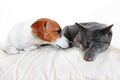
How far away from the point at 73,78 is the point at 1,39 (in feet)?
2.18

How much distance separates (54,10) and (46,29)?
0.65 meters

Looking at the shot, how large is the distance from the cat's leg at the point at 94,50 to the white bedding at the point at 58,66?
0.05 feet

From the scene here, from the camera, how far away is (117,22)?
3.69 ft

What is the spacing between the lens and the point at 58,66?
781mm

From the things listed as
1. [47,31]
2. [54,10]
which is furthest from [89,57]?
[54,10]

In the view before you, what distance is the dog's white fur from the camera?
90 centimetres

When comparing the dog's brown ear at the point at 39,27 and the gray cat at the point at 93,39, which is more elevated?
the dog's brown ear at the point at 39,27

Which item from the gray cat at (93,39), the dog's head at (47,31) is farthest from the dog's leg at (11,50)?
the gray cat at (93,39)

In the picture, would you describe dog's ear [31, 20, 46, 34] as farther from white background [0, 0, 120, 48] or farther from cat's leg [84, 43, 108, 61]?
white background [0, 0, 120, 48]

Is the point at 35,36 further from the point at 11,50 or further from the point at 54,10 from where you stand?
the point at 54,10

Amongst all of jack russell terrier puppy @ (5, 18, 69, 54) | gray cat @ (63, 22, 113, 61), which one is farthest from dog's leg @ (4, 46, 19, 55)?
gray cat @ (63, 22, 113, 61)

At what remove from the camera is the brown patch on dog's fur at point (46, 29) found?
32.9 inches

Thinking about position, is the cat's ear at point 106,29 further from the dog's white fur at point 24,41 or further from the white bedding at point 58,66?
the dog's white fur at point 24,41

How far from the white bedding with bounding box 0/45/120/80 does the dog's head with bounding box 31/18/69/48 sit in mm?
49
